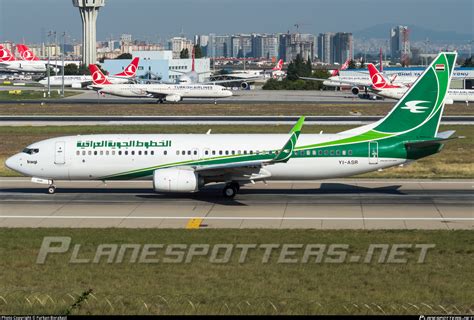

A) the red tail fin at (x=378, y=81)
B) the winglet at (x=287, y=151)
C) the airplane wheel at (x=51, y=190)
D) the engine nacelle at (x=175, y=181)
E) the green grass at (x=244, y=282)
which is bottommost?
the green grass at (x=244, y=282)

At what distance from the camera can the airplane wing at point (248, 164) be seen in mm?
39938

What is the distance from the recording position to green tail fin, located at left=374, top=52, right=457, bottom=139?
140ft

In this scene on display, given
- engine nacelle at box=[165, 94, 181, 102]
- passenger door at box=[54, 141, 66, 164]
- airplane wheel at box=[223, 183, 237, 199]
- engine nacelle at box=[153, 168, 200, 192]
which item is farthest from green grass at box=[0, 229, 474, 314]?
engine nacelle at box=[165, 94, 181, 102]

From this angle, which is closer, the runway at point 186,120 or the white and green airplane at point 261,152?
the white and green airplane at point 261,152

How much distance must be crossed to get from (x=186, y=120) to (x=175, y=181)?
46.9m

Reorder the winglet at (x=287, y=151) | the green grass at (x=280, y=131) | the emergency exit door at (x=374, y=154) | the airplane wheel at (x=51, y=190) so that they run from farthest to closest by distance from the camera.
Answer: the green grass at (x=280, y=131) → the airplane wheel at (x=51, y=190) → the emergency exit door at (x=374, y=154) → the winglet at (x=287, y=151)

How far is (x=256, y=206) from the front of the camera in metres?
40.5

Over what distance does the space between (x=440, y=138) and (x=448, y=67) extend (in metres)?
3.84

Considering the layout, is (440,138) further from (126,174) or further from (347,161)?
(126,174)

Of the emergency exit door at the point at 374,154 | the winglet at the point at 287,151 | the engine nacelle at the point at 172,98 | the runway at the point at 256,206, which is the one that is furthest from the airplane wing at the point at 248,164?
the engine nacelle at the point at 172,98

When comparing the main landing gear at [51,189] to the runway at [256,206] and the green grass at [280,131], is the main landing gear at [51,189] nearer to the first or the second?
the runway at [256,206]

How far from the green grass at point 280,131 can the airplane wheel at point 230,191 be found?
37.1 feet

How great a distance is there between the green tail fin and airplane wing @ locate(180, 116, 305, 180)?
17.4ft

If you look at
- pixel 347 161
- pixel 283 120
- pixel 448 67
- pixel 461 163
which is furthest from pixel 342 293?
pixel 283 120
